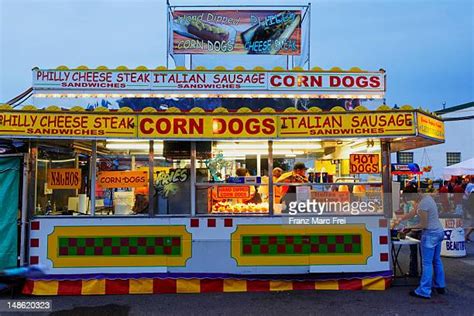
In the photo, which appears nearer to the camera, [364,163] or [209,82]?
[364,163]

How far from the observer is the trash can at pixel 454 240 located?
927 cm

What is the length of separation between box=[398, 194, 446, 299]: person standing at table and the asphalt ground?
160mm

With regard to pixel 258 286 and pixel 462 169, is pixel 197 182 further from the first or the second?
pixel 462 169

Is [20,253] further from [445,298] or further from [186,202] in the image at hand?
[445,298]

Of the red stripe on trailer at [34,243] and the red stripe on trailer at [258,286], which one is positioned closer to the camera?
the red stripe on trailer at [34,243]

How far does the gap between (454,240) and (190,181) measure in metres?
6.41

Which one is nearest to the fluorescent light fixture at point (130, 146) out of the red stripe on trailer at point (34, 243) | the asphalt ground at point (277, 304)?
the red stripe on trailer at point (34, 243)

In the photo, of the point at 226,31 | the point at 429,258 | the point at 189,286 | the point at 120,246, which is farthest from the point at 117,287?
the point at 226,31

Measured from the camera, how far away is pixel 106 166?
21.5 feet

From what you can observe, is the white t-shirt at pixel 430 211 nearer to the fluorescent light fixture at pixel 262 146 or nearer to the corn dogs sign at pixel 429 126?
the corn dogs sign at pixel 429 126

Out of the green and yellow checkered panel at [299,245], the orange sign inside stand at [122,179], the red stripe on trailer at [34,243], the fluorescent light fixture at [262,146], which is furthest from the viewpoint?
the fluorescent light fixture at [262,146]

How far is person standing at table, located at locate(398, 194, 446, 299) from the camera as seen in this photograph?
6.02m

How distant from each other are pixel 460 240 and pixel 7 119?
9268mm

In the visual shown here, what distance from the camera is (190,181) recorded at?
651 cm
